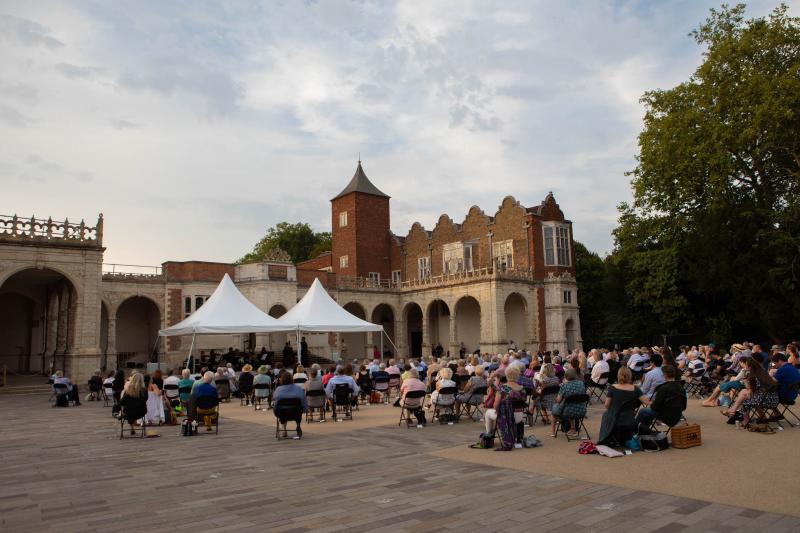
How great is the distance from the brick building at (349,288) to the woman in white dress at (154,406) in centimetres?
1194

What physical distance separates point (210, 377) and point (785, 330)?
1026 inches

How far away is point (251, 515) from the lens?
509 centimetres

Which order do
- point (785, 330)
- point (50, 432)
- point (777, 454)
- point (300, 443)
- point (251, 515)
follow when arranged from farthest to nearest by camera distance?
1. point (785, 330)
2. point (50, 432)
3. point (300, 443)
4. point (777, 454)
5. point (251, 515)

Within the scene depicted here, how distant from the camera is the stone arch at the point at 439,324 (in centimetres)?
3922

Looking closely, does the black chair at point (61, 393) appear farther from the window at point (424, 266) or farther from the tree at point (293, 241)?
the tree at point (293, 241)

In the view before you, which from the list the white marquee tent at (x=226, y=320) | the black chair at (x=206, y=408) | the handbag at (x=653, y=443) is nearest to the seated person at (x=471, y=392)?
the handbag at (x=653, y=443)

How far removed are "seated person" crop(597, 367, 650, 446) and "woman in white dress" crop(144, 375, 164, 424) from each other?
8.64m

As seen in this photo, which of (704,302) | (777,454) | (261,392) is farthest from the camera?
(704,302)

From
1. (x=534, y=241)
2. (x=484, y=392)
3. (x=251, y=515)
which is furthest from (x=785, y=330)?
(x=251, y=515)

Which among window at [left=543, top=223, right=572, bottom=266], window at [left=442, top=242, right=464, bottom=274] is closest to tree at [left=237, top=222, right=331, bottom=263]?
window at [left=442, top=242, right=464, bottom=274]

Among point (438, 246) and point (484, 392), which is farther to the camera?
point (438, 246)

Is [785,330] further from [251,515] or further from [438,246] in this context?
[251,515]

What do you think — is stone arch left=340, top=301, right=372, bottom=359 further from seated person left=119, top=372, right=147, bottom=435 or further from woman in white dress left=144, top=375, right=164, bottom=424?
seated person left=119, top=372, right=147, bottom=435

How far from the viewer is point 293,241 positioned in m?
60.9
